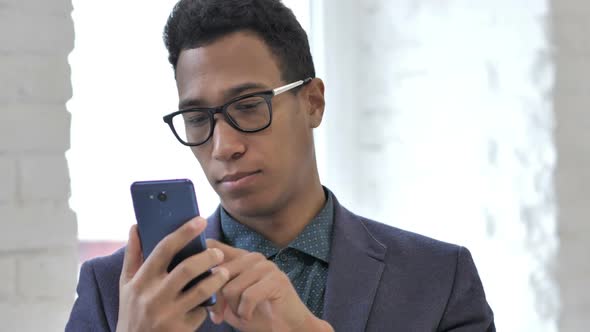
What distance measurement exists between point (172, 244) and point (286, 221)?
431 mm

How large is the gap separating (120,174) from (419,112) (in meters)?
0.68

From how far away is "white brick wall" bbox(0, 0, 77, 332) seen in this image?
4.93ft

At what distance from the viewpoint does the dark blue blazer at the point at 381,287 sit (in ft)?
4.71

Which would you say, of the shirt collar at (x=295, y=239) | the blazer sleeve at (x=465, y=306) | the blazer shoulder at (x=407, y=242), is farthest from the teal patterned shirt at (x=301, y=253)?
the blazer sleeve at (x=465, y=306)

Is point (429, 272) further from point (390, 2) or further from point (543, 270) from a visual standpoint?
point (390, 2)

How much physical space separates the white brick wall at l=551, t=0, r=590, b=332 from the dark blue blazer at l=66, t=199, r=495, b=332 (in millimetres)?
422

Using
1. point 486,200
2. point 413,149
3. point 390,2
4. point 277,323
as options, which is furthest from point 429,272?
point 390,2

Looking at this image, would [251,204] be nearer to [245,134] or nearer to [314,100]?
[245,134]

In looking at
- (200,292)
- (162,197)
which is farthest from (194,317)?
(162,197)

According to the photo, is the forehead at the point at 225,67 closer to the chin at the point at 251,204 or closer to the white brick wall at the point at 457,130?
the chin at the point at 251,204

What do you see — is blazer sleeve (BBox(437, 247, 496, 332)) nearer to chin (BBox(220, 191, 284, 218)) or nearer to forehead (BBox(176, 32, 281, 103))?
chin (BBox(220, 191, 284, 218))

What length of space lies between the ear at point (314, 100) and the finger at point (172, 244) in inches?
18.0

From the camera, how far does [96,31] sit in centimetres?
194

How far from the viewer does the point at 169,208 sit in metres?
1.15
